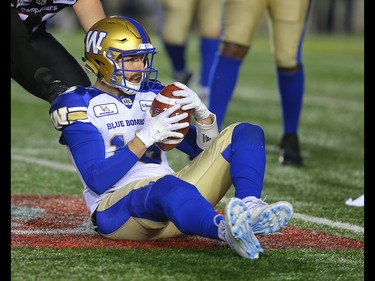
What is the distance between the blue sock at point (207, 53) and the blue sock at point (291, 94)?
3.02 metres

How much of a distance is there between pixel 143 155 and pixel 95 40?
0.53 meters

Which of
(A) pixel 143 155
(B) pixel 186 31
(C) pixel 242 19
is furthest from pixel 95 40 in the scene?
(B) pixel 186 31

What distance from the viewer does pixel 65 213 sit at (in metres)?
4.60

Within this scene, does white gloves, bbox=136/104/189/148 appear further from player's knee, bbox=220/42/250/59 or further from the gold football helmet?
player's knee, bbox=220/42/250/59

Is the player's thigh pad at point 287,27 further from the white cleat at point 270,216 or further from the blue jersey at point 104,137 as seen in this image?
the white cleat at point 270,216

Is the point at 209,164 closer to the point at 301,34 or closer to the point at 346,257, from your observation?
the point at 346,257

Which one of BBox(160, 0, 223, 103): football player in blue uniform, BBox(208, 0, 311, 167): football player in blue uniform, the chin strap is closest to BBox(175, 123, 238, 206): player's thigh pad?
the chin strap

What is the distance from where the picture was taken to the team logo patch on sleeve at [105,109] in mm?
3898

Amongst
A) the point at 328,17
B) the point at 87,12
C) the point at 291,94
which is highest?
the point at 87,12

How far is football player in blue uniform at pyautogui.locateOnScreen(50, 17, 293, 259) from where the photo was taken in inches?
138

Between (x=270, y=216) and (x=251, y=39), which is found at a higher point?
(x=270, y=216)

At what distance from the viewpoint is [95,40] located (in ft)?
13.2

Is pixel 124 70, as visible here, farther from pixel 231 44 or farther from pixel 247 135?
pixel 231 44

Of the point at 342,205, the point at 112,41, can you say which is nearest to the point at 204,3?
the point at 342,205
